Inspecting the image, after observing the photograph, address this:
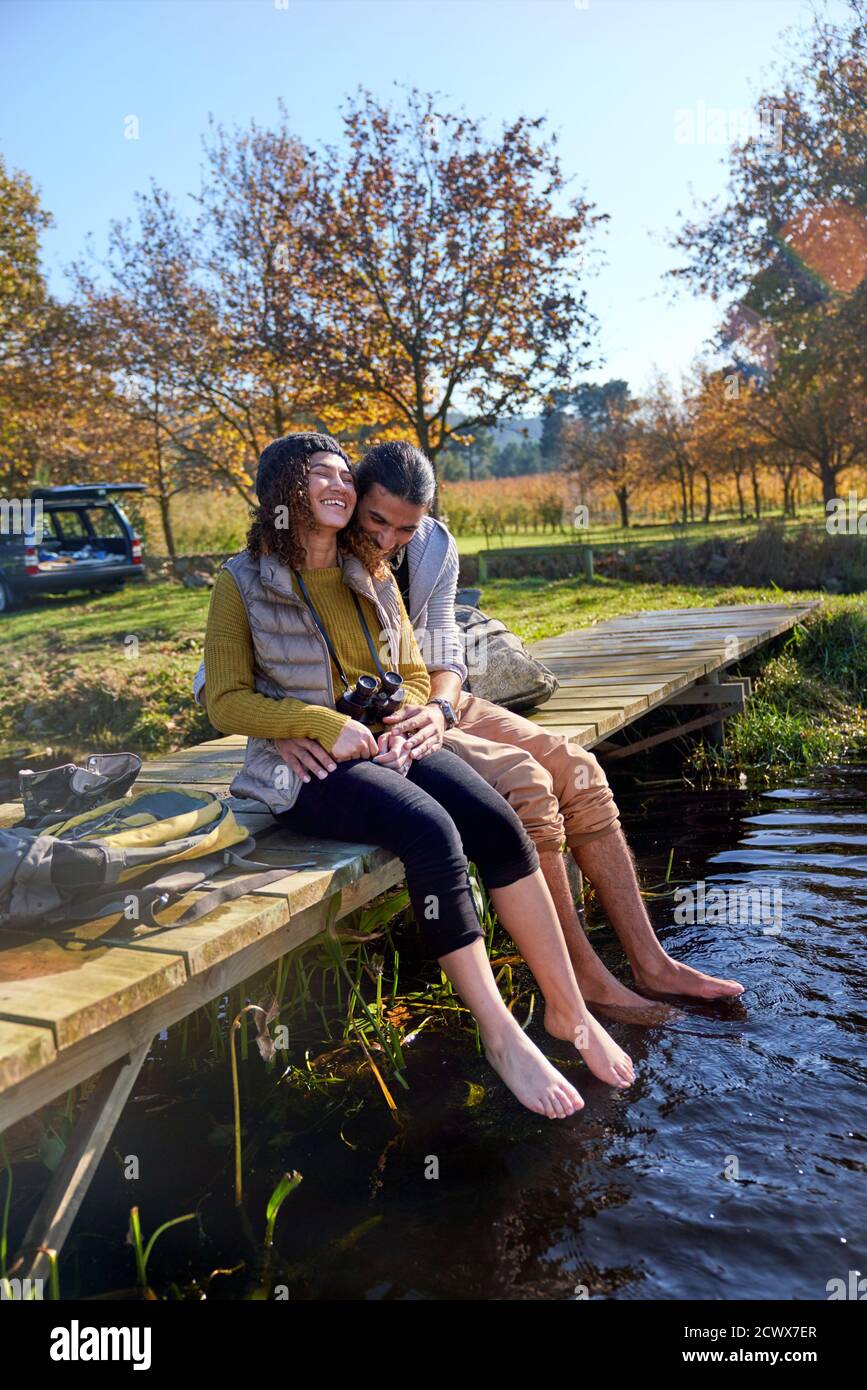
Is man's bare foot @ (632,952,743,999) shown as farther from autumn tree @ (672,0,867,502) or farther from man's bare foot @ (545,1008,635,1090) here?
autumn tree @ (672,0,867,502)

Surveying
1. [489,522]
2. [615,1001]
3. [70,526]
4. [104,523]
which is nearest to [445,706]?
[615,1001]

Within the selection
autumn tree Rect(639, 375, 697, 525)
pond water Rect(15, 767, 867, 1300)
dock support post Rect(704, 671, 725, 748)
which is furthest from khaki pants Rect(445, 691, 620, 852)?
autumn tree Rect(639, 375, 697, 525)

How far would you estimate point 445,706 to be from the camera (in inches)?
136

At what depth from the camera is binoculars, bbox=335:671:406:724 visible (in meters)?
3.13

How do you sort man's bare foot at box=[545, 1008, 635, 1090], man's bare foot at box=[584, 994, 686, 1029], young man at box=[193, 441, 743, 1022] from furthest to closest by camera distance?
man's bare foot at box=[584, 994, 686, 1029] < young man at box=[193, 441, 743, 1022] < man's bare foot at box=[545, 1008, 635, 1090]

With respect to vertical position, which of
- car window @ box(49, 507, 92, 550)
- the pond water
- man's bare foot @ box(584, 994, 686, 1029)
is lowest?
the pond water

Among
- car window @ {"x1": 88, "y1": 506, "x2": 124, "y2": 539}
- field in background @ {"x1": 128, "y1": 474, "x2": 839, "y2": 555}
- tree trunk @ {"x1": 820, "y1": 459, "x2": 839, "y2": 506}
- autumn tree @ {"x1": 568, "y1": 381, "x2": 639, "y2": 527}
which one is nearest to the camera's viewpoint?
car window @ {"x1": 88, "y1": 506, "x2": 124, "y2": 539}

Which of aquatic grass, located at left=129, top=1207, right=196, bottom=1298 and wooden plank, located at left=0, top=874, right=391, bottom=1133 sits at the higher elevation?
wooden plank, located at left=0, top=874, right=391, bottom=1133

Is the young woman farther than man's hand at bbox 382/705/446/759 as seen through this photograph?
No

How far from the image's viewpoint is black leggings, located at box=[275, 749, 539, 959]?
2.78 m

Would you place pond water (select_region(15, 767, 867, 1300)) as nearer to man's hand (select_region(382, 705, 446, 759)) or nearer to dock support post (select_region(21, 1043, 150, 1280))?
dock support post (select_region(21, 1043, 150, 1280))

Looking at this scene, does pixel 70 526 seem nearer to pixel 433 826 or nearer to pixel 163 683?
pixel 163 683

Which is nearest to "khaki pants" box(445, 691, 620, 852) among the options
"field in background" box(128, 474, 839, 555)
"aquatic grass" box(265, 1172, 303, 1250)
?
"aquatic grass" box(265, 1172, 303, 1250)
